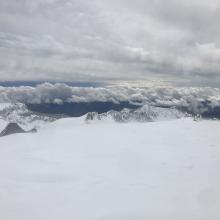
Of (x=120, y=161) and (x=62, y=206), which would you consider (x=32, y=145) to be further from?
(x=62, y=206)

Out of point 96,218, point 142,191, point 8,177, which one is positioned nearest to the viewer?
point 96,218

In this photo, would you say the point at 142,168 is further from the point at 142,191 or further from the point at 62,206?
the point at 62,206

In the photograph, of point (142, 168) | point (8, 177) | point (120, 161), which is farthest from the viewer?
point (120, 161)

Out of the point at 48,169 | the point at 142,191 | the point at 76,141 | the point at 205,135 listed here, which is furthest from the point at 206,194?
the point at 76,141

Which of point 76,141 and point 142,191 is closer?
point 142,191

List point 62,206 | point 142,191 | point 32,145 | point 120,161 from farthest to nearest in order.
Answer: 1. point 32,145
2. point 120,161
3. point 142,191
4. point 62,206

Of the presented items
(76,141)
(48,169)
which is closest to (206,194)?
(48,169)
